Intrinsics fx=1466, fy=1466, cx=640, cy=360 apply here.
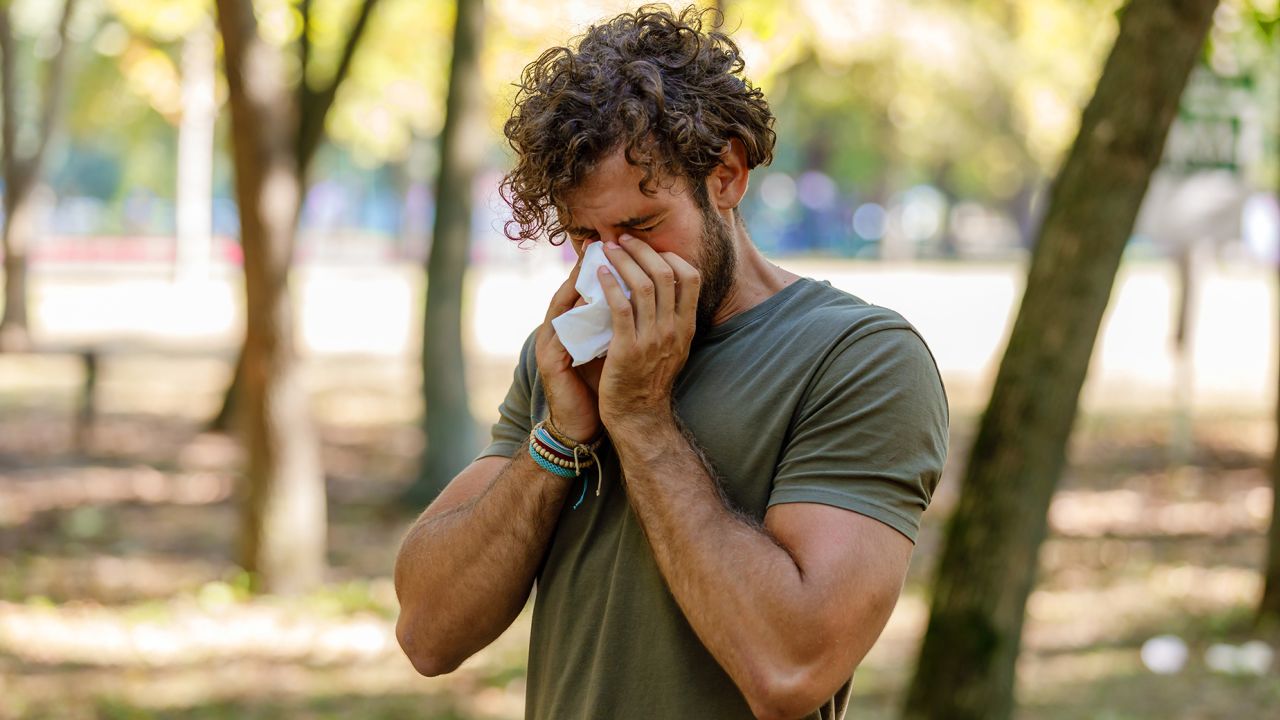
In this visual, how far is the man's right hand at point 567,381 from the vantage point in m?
2.12

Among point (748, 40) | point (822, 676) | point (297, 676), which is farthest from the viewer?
point (748, 40)

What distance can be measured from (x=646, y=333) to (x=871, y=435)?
0.33 m

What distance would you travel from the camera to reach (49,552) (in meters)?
9.19

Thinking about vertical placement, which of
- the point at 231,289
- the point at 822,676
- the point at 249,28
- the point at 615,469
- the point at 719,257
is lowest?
the point at 231,289

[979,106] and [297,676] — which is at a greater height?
[979,106]

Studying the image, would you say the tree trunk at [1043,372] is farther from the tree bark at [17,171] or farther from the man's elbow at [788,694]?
the tree bark at [17,171]

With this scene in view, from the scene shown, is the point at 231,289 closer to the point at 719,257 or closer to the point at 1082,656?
the point at 1082,656

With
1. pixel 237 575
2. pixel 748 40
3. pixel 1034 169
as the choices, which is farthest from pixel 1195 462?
pixel 1034 169

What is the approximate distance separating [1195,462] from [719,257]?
12187 millimetres

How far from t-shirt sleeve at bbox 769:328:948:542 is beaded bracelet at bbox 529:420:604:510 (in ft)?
0.93

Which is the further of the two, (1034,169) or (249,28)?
(1034,169)

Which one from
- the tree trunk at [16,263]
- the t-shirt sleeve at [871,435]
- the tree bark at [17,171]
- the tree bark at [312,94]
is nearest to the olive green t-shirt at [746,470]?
the t-shirt sleeve at [871,435]

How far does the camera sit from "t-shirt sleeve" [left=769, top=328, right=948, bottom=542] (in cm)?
192

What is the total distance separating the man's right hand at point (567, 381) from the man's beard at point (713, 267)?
17 centimetres
